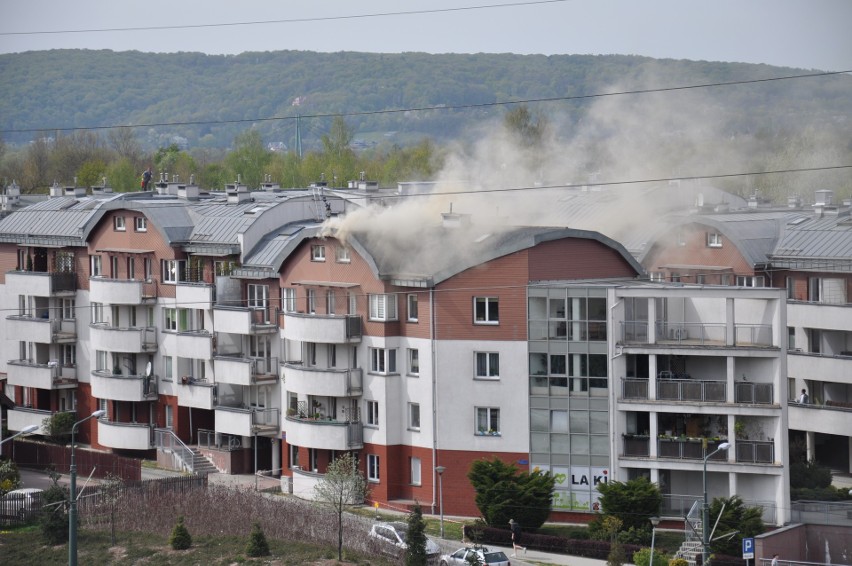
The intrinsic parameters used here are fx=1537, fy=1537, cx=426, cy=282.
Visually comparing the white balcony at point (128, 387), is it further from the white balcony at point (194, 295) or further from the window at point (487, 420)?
the window at point (487, 420)

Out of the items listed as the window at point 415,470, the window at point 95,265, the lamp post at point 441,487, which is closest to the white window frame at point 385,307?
the window at point 415,470

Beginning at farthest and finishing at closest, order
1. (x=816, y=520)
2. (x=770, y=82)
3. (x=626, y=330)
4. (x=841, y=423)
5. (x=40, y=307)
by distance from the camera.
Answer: (x=770, y=82), (x=40, y=307), (x=841, y=423), (x=626, y=330), (x=816, y=520)

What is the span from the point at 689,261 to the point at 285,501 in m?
23.6

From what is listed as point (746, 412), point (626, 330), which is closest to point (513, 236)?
point (626, 330)

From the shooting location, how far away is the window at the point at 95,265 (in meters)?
77.2

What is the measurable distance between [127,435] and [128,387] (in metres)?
2.30

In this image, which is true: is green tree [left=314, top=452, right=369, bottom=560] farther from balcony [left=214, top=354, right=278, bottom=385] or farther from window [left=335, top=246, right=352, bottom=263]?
balcony [left=214, top=354, right=278, bottom=385]

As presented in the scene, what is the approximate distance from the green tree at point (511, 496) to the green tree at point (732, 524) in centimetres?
634

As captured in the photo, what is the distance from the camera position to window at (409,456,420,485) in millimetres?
61719

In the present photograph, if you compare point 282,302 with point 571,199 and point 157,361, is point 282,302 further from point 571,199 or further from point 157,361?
point 571,199

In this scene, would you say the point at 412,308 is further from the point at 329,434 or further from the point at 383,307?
the point at 329,434

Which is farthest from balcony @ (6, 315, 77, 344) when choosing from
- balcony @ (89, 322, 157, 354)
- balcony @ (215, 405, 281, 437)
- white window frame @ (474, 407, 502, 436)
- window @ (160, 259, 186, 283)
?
white window frame @ (474, 407, 502, 436)

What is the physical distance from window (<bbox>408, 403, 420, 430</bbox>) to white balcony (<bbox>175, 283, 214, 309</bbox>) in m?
13.6

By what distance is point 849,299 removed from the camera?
67.1 m
